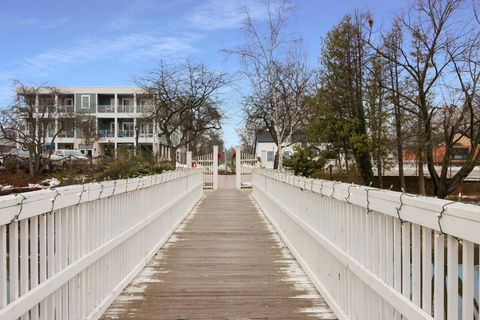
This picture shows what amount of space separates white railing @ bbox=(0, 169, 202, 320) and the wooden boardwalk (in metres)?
0.31

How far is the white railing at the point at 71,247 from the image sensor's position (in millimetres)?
2691

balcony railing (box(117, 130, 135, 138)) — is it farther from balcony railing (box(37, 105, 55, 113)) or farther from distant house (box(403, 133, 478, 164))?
distant house (box(403, 133, 478, 164))

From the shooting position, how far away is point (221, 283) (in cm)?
573

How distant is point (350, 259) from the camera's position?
4.06 m

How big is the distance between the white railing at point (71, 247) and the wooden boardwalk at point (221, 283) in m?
0.31

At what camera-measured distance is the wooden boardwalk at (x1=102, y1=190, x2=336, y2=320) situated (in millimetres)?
4656

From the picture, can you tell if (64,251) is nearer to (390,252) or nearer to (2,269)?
(2,269)

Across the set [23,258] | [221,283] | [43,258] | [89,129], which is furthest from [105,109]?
[23,258]

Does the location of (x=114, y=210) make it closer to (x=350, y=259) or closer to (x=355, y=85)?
(x=350, y=259)

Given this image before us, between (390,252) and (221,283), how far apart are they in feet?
9.64

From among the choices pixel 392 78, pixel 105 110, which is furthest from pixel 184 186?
pixel 105 110

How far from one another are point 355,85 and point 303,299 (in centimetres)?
1891

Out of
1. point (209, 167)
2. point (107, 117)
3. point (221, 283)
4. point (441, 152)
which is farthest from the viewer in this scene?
point (107, 117)

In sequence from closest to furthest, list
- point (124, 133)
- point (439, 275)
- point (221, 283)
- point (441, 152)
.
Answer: point (439, 275)
point (221, 283)
point (441, 152)
point (124, 133)
